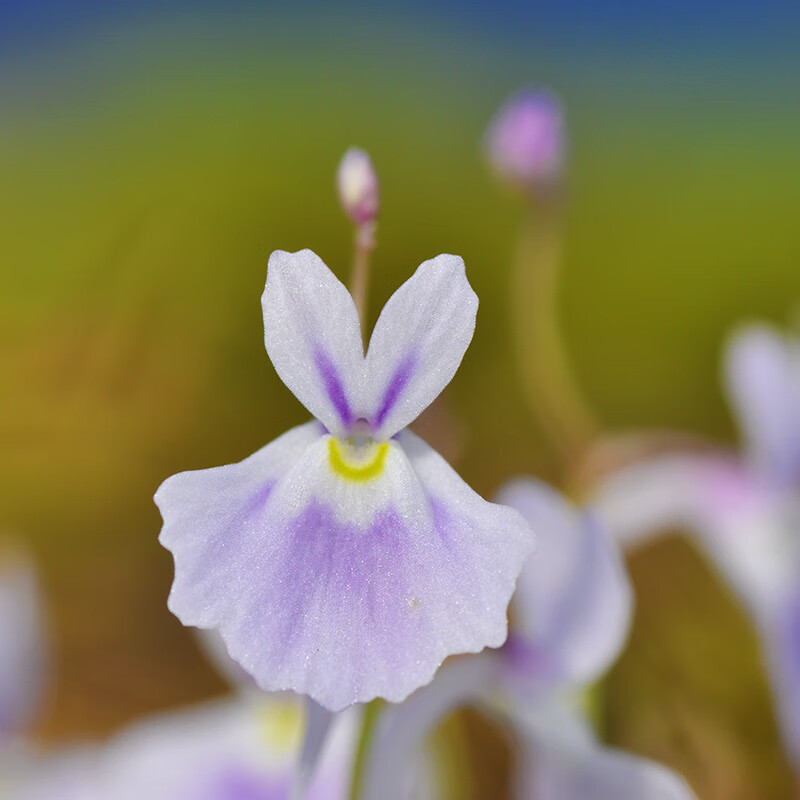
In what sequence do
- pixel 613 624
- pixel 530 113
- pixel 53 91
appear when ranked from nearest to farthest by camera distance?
pixel 613 624
pixel 530 113
pixel 53 91

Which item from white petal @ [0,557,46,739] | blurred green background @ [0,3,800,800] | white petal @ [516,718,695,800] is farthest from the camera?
blurred green background @ [0,3,800,800]

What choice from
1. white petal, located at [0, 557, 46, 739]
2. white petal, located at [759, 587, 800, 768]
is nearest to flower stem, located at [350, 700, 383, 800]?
white petal, located at [759, 587, 800, 768]

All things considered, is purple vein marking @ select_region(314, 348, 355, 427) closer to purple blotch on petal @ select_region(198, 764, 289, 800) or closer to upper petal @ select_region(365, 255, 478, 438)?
upper petal @ select_region(365, 255, 478, 438)

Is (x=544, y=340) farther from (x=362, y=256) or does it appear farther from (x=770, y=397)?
(x=362, y=256)

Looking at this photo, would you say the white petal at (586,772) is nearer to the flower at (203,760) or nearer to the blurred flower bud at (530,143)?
the flower at (203,760)

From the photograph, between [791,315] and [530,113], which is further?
[791,315]

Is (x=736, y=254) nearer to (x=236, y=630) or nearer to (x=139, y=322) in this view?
(x=139, y=322)

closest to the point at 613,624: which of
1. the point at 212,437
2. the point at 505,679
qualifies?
the point at 505,679
